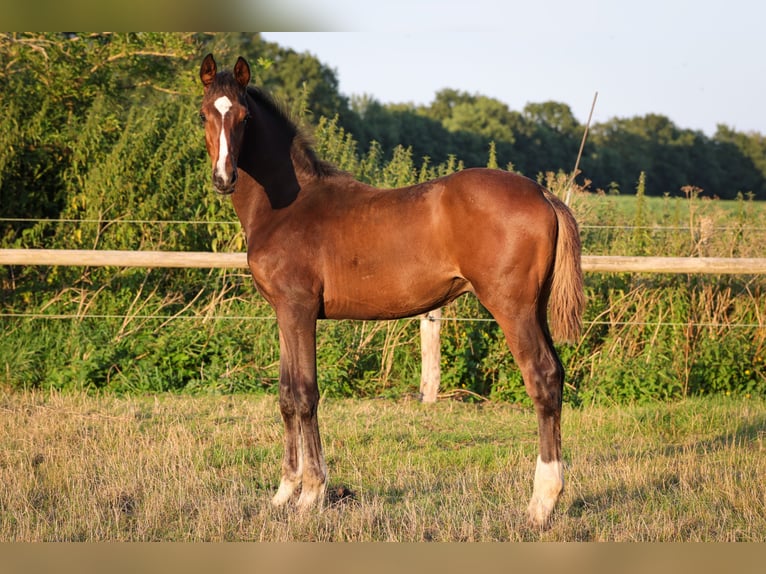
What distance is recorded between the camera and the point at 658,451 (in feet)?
18.8

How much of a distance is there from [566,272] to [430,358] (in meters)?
3.34

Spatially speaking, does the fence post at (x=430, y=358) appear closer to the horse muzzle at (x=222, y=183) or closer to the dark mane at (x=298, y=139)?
the dark mane at (x=298, y=139)

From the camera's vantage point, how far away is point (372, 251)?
4.48m

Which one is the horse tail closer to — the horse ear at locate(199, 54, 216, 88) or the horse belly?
the horse belly

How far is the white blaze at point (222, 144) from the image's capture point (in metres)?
4.15

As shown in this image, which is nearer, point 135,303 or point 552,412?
point 552,412

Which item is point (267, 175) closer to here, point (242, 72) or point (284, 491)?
point (242, 72)

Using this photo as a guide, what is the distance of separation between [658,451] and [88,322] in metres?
6.09

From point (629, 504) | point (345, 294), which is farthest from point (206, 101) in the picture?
point (629, 504)

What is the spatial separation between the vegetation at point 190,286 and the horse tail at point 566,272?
3.14 m

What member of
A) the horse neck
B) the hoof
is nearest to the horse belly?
the horse neck

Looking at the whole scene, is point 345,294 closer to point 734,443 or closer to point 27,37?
point 734,443

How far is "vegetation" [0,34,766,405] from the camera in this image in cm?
771
